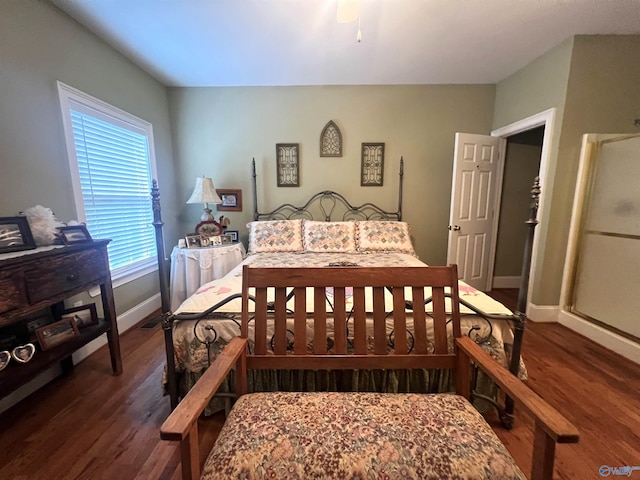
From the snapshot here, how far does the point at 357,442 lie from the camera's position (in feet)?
2.88

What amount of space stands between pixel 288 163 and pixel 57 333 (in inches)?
106

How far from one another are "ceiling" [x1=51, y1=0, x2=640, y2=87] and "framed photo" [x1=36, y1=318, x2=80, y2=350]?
2.25 meters

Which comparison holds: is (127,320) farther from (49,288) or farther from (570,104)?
(570,104)

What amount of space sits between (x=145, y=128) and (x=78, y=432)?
2823 millimetres

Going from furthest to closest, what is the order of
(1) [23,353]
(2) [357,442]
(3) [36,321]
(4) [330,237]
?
(4) [330,237] < (3) [36,321] < (1) [23,353] < (2) [357,442]

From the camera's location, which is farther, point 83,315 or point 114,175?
point 114,175

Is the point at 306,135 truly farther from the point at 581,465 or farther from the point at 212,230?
the point at 581,465

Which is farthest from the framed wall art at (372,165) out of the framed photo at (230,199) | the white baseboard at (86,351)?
the white baseboard at (86,351)

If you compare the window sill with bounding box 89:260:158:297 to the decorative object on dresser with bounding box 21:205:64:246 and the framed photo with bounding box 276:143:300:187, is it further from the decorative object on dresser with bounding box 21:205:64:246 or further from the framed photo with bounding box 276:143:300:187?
the framed photo with bounding box 276:143:300:187

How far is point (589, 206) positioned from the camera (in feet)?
8.13

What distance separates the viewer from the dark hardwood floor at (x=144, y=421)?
127 cm

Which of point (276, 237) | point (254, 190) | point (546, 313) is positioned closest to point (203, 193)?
point (254, 190)

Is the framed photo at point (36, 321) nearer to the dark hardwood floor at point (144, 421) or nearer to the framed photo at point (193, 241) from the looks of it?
the dark hardwood floor at point (144, 421)

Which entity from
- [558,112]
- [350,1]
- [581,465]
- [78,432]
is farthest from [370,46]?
[78,432]
